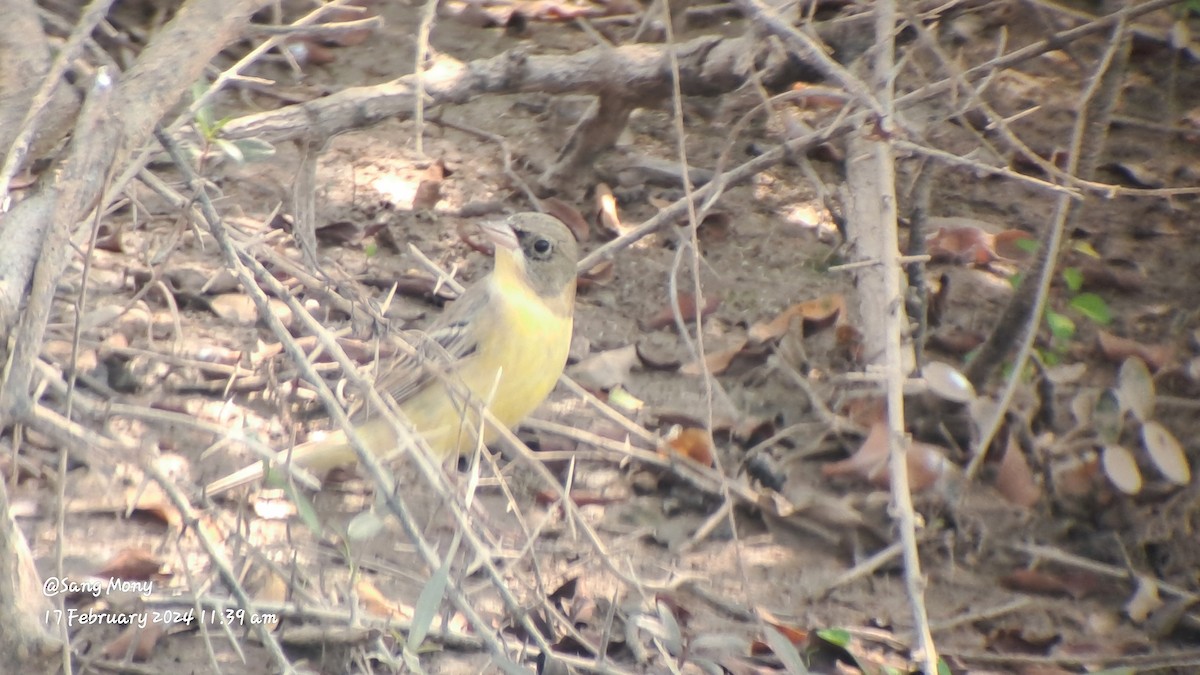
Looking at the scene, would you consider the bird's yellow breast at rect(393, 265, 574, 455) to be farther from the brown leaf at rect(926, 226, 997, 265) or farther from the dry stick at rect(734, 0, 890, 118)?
the brown leaf at rect(926, 226, 997, 265)

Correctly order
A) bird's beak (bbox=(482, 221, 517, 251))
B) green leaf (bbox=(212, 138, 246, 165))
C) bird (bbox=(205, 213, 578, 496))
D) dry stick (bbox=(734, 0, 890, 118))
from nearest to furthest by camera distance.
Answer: dry stick (bbox=(734, 0, 890, 118)), green leaf (bbox=(212, 138, 246, 165)), bird (bbox=(205, 213, 578, 496)), bird's beak (bbox=(482, 221, 517, 251))

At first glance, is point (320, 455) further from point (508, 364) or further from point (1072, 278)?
point (1072, 278)

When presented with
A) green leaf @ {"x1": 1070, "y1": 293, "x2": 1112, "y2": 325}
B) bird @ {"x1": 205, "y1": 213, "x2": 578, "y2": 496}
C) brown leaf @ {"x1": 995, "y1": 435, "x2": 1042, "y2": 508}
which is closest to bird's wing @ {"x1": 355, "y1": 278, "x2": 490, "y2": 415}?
bird @ {"x1": 205, "y1": 213, "x2": 578, "y2": 496}

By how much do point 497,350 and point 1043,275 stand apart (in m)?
1.94

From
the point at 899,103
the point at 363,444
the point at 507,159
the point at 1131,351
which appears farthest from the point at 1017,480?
the point at 507,159

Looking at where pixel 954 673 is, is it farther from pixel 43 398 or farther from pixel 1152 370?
pixel 43 398

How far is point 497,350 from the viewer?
468 cm

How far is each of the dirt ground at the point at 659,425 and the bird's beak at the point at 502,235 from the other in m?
0.63

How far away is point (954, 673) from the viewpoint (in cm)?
407

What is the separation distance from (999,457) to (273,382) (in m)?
2.58

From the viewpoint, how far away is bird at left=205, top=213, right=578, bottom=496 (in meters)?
4.59

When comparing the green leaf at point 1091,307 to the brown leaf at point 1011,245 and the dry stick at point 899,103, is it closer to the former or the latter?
the brown leaf at point 1011,245

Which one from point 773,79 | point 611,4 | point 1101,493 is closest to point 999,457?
point 1101,493

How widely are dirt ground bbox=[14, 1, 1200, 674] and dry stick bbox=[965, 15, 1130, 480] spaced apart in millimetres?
169
